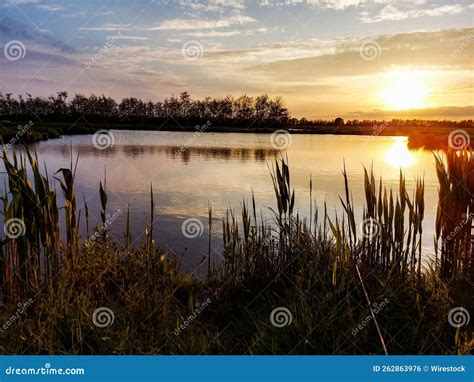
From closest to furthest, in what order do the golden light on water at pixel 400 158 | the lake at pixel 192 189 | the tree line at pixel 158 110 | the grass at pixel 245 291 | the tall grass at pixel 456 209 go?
1. the grass at pixel 245 291
2. the tall grass at pixel 456 209
3. the lake at pixel 192 189
4. the golden light on water at pixel 400 158
5. the tree line at pixel 158 110

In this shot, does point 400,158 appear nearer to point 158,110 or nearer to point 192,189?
point 192,189

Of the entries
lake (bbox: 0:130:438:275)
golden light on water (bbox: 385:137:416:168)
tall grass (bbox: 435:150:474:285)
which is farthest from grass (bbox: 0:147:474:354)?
golden light on water (bbox: 385:137:416:168)

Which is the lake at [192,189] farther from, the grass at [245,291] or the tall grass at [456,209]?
the tall grass at [456,209]

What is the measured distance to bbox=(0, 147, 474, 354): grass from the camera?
13.7ft

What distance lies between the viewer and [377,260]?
5.70 metres

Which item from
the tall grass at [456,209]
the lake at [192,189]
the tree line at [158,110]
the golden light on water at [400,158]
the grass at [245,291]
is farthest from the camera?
the tree line at [158,110]

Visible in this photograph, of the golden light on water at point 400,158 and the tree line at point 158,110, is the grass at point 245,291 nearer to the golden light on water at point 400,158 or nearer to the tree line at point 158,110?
the golden light on water at point 400,158

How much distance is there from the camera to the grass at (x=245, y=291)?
4.17 meters

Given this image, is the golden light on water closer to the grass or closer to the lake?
the lake

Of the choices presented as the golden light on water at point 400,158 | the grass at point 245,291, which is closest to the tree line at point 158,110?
the golden light on water at point 400,158

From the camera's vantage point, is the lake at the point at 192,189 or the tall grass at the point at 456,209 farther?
the lake at the point at 192,189

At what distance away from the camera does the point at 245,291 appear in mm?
5797

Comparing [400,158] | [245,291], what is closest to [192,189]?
[245,291]
